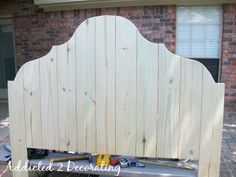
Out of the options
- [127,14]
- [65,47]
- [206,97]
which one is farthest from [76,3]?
[206,97]

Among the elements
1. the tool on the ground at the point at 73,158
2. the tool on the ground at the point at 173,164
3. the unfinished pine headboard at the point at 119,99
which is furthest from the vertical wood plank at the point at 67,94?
the tool on the ground at the point at 173,164

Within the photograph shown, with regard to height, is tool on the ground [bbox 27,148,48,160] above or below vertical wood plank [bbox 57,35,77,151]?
below

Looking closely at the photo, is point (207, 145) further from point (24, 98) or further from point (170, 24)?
point (170, 24)

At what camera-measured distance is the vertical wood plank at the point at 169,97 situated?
1831 mm

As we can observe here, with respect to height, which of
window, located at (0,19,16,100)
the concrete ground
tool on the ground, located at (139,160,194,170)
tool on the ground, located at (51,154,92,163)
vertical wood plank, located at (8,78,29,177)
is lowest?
the concrete ground

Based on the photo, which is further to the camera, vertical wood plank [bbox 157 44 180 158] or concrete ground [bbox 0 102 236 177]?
concrete ground [bbox 0 102 236 177]

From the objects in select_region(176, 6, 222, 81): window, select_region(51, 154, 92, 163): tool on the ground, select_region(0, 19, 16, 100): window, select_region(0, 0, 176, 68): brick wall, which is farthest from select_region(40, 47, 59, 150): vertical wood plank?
select_region(0, 19, 16, 100): window

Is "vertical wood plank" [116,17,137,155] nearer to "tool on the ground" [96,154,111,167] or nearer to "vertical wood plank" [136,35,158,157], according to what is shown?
Answer: "vertical wood plank" [136,35,158,157]

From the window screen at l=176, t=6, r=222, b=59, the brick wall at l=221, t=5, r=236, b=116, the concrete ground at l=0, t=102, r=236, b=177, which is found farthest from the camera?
the window screen at l=176, t=6, r=222, b=59

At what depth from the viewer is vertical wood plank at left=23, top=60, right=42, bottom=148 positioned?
205 cm

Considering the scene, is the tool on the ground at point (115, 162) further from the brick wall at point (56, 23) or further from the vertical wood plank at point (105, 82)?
the brick wall at point (56, 23)

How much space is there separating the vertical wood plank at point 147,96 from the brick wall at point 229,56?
4.03 metres

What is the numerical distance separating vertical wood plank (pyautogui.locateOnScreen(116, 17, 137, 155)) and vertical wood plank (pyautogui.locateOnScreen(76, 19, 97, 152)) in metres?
0.18

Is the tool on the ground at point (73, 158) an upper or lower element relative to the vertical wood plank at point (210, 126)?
lower
